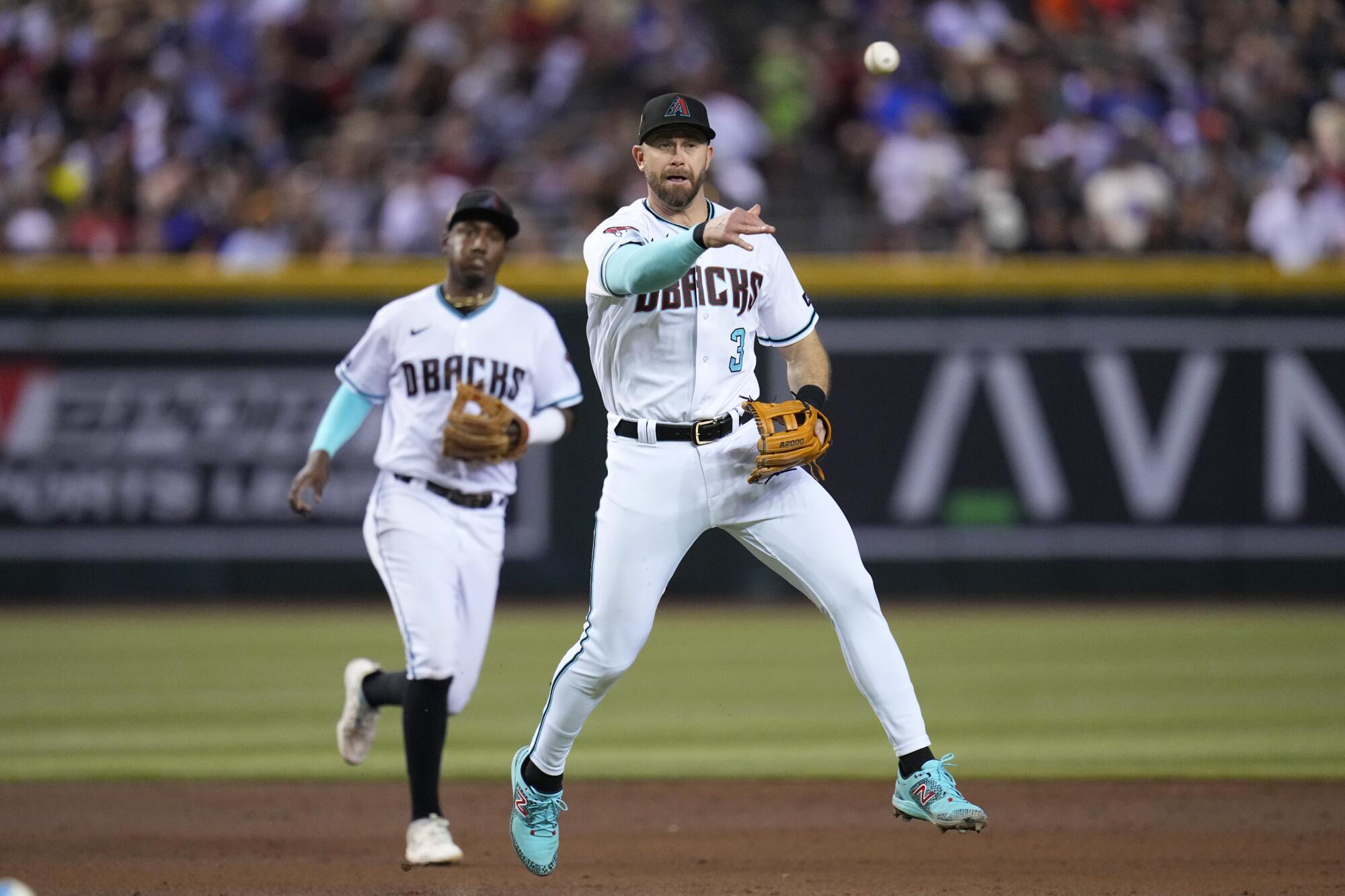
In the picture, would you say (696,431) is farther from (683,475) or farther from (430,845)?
(430,845)

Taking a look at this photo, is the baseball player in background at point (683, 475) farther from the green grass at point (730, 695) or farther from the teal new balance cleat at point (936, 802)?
the green grass at point (730, 695)

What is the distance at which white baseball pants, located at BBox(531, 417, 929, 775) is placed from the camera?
181 inches

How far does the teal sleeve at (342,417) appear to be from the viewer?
5.78 m

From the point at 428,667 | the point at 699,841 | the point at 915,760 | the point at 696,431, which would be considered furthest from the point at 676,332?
the point at 699,841

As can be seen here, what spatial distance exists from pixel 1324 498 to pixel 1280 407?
2.43 ft

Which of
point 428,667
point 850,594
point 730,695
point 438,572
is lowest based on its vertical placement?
point 730,695

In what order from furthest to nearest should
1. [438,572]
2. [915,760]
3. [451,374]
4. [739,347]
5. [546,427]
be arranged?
[546,427]
[451,374]
[438,572]
[739,347]
[915,760]

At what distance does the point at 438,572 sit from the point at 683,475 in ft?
3.85

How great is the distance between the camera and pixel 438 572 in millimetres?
5402

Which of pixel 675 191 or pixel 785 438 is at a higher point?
pixel 675 191

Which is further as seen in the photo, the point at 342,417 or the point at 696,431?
the point at 342,417

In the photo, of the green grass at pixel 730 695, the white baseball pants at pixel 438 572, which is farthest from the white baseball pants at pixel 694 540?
the green grass at pixel 730 695

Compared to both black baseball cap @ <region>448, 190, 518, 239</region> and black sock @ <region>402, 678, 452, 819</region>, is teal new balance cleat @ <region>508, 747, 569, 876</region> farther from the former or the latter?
black baseball cap @ <region>448, 190, 518, 239</region>

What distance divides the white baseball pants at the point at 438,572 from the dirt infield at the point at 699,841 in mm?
655
